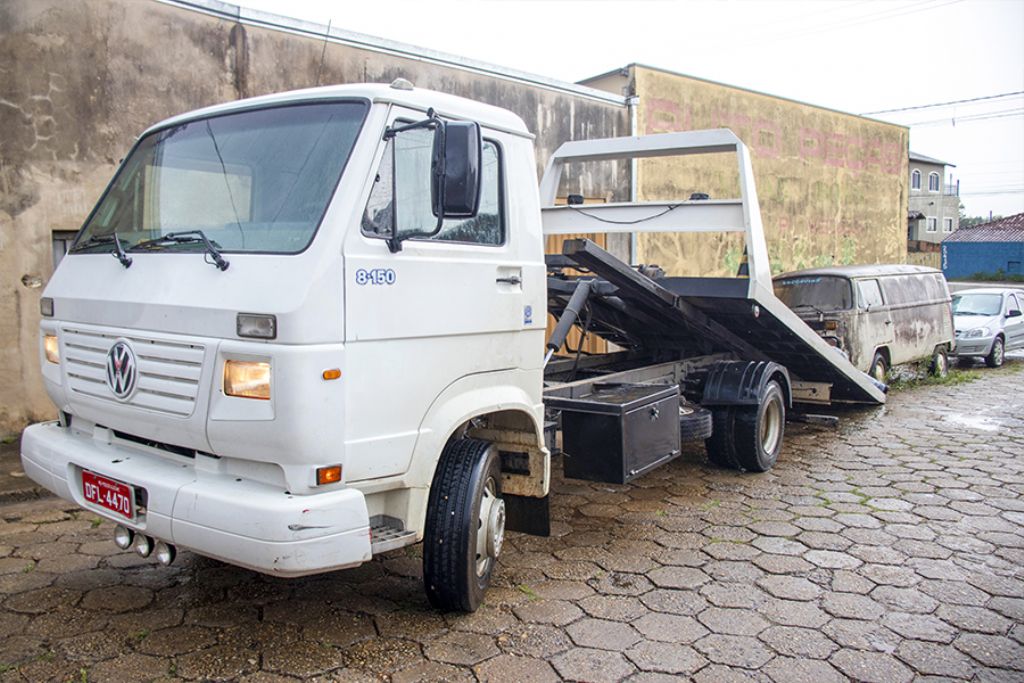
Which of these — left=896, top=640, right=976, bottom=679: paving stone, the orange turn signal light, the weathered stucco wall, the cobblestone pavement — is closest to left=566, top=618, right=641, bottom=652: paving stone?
the cobblestone pavement

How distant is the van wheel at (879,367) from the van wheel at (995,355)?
423 cm

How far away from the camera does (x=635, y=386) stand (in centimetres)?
588

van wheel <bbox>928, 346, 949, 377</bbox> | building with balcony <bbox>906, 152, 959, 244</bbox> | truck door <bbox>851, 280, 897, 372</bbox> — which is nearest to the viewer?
truck door <bbox>851, 280, 897, 372</bbox>

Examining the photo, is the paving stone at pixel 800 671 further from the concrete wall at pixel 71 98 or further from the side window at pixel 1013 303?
the side window at pixel 1013 303

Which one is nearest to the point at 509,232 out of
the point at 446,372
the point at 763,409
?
the point at 446,372

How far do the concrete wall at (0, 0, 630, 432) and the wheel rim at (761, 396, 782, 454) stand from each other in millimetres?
5785

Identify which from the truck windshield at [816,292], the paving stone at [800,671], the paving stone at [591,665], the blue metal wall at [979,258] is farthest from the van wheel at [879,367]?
the blue metal wall at [979,258]

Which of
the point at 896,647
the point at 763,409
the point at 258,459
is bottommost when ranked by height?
the point at 896,647

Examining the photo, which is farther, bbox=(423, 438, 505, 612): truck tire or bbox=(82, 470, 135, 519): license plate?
bbox=(423, 438, 505, 612): truck tire

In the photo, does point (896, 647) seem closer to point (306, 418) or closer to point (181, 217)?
point (306, 418)

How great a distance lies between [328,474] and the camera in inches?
125

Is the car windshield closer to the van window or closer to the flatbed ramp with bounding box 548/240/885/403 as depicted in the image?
the van window

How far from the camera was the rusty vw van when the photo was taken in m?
9.61

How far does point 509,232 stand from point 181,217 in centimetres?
155
